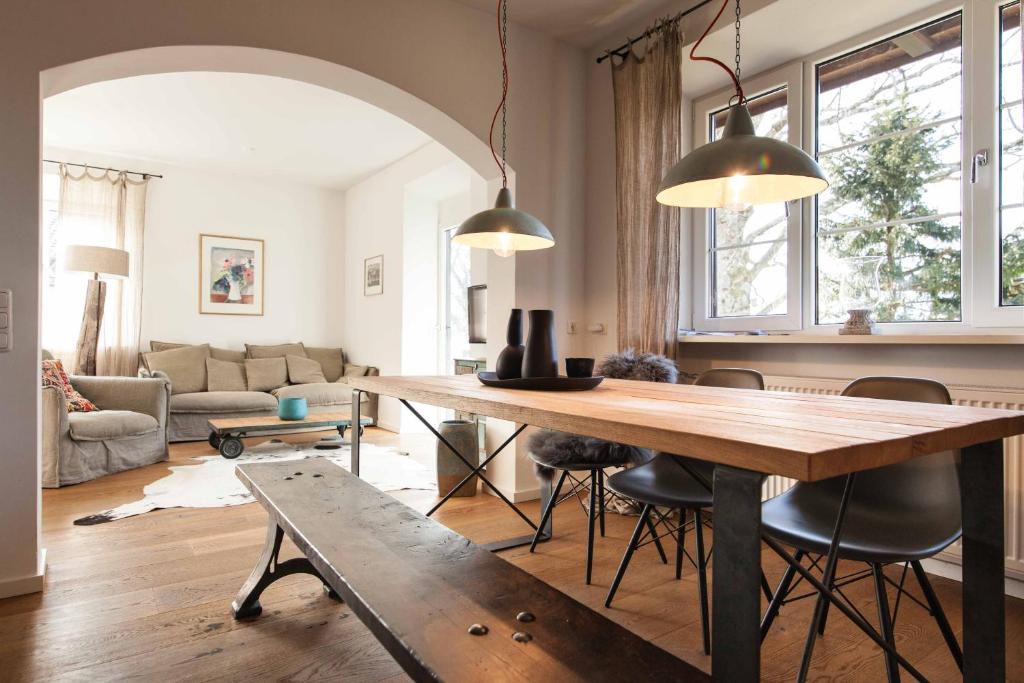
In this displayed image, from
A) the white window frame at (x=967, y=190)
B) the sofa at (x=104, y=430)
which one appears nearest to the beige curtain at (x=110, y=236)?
the sofa at (x=104, y=430)

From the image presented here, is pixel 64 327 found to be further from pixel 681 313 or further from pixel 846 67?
pixel 846 67

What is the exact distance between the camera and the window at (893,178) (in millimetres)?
2564

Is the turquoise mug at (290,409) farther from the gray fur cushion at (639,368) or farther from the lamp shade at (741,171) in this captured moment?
the lamp shade at (741,171)

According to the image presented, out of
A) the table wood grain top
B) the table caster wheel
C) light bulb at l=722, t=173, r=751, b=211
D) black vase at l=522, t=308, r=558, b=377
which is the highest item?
light bulb at l=722, t=173, r=751, b=211

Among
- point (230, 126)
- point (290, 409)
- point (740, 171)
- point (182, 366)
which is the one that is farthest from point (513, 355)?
point (182, 366)

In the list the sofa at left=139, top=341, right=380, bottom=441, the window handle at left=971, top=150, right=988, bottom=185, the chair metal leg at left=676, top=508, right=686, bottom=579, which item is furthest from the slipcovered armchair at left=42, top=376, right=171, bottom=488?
the window handle at left=971, top=150, right=988, bottom=185

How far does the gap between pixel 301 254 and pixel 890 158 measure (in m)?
6.12

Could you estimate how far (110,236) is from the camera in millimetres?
5898

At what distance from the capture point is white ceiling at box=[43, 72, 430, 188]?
4.41 meters

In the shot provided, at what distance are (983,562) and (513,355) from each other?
56.0 inches

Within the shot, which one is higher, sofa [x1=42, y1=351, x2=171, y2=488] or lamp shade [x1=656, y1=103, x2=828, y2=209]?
lamp shade [x1=656, y1=103, x2=828, y2=209]

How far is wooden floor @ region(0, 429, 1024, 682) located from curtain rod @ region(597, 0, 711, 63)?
2.69 metres

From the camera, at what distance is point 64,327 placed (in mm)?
5672

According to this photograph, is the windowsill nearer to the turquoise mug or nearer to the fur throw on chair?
the fur throw on chair
